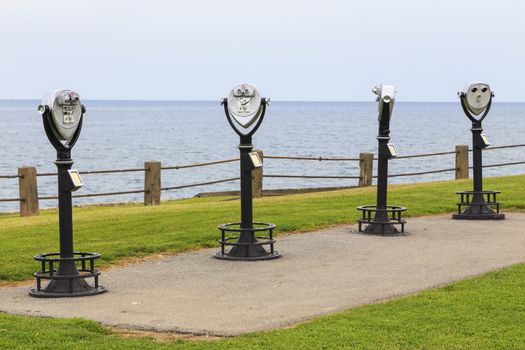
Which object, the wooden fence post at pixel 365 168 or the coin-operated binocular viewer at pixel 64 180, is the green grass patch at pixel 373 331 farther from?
the wooden fence post at pixel 365 168

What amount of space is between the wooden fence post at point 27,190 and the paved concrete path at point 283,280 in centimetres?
818

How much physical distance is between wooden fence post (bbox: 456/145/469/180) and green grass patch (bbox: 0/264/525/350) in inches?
678

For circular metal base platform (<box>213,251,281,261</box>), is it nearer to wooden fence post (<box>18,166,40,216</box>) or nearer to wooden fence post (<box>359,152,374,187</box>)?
wooden fence post (<box>18,166,40,216</box>)

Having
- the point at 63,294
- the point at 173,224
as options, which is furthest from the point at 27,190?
the point at 63,294

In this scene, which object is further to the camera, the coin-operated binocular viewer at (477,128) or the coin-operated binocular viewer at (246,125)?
the coin-operated binocular viewer at (477,128)

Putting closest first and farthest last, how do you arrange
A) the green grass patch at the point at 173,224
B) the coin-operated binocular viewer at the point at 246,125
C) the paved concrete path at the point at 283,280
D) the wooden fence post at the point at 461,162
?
the paved concrete path at the point at 283,280 < the coin-operated binocular viewer at the point at 246,125 < the green grass patch at the point at 173,224 < the wooden fence post at the point at 461,162

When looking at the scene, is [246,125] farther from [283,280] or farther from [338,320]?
[338,320]

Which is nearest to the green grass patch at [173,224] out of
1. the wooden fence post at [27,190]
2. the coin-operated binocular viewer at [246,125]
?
the coin-operated binocular viewer at [246,125]

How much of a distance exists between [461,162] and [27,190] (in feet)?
36.9

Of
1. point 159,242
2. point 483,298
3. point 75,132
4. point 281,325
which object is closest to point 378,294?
point 483,298

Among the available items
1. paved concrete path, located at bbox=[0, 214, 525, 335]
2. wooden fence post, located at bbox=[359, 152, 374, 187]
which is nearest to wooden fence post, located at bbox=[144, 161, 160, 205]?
wooden fence post, located at bbox=[359, 152, 374, 187]

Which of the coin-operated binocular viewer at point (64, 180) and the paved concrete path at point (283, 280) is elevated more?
the coin-operated binocular viewer at point (64, 180)

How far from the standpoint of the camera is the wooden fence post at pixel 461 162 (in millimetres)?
25250

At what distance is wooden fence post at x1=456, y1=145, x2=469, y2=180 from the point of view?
25.2 metres
